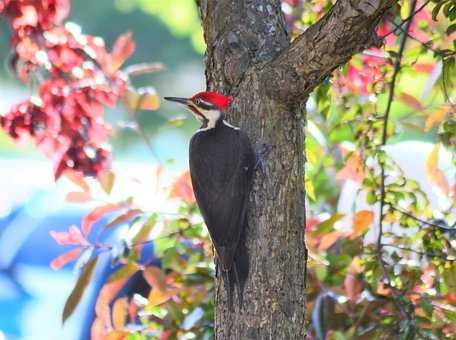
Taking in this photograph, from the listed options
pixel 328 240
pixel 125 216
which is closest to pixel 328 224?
pixel 328 240

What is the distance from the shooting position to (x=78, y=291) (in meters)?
2.84

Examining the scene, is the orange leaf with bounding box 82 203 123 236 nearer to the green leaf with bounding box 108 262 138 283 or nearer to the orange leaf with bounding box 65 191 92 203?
the orange leaf with bounding box 65 191 92 203

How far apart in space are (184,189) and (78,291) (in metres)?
0.46

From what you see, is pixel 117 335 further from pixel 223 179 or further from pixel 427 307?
pixel 427 307

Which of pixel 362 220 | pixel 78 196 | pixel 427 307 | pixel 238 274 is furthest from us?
pixel 78 196

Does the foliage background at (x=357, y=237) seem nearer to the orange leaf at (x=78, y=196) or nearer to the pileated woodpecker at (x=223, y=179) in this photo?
the orange leaf at (x=78, y=196)

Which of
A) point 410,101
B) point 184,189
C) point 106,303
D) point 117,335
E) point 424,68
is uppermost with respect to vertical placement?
point 424,68

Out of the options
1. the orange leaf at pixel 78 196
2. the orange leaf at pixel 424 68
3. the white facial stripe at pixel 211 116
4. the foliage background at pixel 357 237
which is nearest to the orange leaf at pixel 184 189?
the foliage background at pixel 357 237

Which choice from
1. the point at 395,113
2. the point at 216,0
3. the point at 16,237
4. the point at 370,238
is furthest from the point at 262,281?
the point at 395,113

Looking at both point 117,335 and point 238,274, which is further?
point 117,335

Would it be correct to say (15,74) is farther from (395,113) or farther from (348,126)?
(395,113)

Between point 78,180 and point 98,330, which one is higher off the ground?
point 78,180

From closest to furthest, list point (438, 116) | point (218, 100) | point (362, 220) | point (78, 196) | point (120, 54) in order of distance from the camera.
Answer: point (218, 100), point (438, 116), point (362, 220), point (78, 196), point (120, 54)

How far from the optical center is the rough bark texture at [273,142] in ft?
6.97
